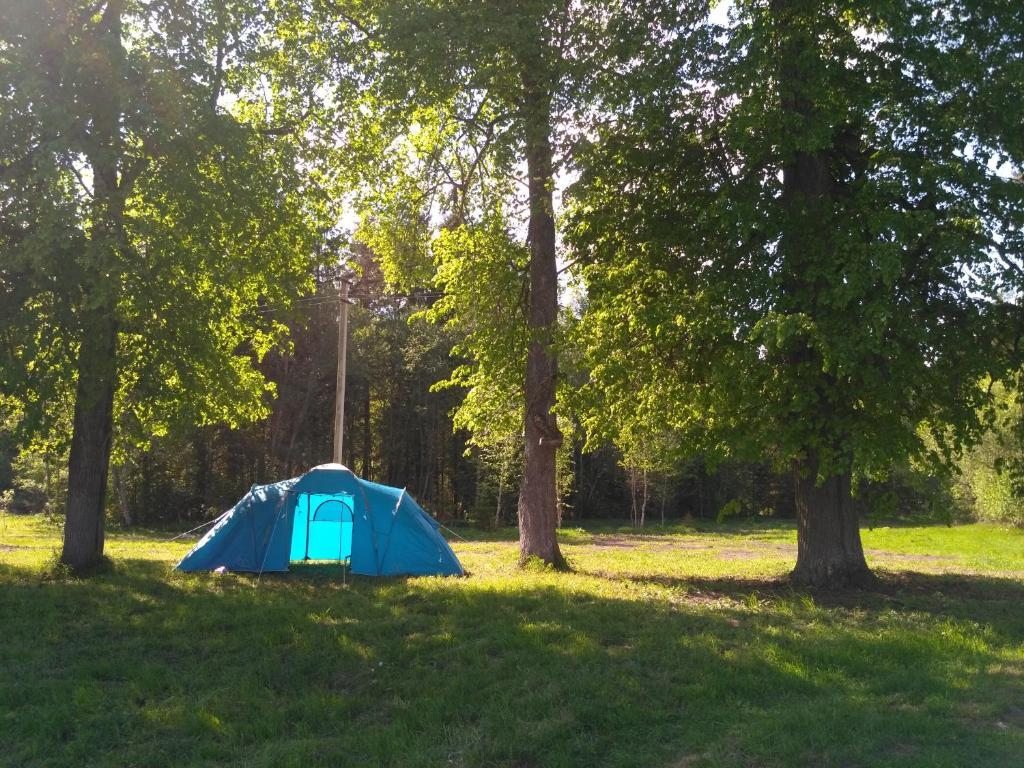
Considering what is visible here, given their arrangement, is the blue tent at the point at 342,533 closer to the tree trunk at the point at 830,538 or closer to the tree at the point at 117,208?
the tree at the point at 117,208

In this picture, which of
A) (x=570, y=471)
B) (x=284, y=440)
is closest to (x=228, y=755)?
(x=570, y=471)

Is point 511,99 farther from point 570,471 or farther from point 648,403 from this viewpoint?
point 570,471

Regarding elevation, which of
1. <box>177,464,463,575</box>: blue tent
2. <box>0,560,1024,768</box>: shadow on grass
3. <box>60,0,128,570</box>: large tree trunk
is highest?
<box>60,0,128,570</box>: large tree trunk

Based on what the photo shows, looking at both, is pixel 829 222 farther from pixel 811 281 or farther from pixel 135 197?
pixel 135 197

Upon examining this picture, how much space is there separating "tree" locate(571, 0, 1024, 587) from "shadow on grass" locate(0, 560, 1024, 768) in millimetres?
2475

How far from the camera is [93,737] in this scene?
261 inches

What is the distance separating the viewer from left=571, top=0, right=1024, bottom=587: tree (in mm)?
10781

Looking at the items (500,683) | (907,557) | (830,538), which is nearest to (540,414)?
(830,538)

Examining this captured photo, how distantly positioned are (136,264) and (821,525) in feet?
34.2

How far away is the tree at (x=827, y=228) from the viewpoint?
10781 millimetres

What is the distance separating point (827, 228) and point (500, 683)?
725cm

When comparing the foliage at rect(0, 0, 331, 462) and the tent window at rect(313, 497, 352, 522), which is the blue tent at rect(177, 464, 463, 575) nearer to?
the tent window at rect(313, 497, 352, 522)

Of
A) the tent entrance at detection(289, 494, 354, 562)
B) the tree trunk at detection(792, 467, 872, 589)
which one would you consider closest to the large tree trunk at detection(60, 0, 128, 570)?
the tent entrance at detection(289, 494, 354, 562)

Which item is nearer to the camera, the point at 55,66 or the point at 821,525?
the point at 55,66
